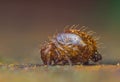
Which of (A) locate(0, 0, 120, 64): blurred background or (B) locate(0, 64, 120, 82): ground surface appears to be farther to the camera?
(A) locate(0, 0, 120, 64): blurred background

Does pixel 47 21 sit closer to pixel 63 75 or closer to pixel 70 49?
pixel 70 49

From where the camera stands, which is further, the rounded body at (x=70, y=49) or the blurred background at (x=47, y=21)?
the blurred background at (x=47, y=21)

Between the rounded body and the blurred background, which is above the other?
the blurred background

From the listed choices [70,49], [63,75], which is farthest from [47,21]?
[63,75]

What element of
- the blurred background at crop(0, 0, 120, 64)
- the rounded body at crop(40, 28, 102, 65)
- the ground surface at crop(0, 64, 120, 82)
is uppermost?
the blurred background at crop(0, 0, 120, 64)

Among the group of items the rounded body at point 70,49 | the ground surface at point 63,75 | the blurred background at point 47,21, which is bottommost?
the ground surface at point 63,75

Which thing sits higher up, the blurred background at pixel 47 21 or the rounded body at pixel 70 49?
the blurred background at pixel 47 21

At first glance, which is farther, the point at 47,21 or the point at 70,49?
the point at 47,21

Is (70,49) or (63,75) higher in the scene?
(70,49)

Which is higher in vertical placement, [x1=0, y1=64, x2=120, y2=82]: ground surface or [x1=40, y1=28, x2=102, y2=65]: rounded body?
[x1=40, y1=28, x2=102, y2=65]: rounded body
